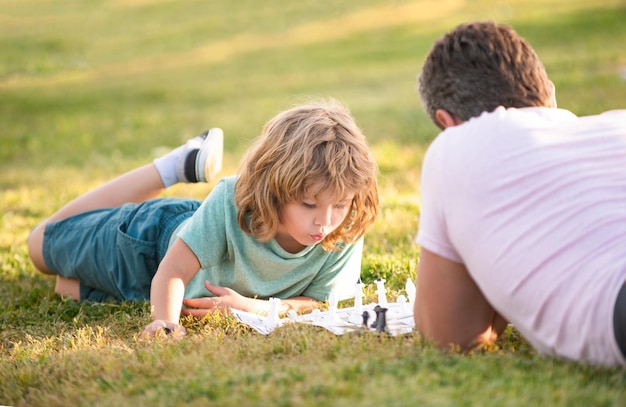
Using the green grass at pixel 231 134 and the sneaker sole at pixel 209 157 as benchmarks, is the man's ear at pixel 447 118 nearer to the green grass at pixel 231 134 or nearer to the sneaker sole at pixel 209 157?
the green grass at pixel 231 134

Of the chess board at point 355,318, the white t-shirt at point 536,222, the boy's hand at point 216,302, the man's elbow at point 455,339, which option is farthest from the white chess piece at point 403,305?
the white t-shirt at point 536,222

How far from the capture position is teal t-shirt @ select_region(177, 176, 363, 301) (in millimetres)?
4797

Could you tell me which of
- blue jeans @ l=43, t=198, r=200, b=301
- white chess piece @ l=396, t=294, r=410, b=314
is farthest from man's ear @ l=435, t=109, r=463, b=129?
blue jeans @ l=43, t=198, r=200, b=301

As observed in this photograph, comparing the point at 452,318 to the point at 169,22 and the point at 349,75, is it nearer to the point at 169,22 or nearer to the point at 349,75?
the point at 349,75

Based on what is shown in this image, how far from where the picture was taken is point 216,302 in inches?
190

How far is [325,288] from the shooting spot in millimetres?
5188

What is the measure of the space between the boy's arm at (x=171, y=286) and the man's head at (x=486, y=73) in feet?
5.81

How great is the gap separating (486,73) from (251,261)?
1.97 meters

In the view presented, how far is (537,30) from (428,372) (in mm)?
19038

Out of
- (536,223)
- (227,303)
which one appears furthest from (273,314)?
(536,223)

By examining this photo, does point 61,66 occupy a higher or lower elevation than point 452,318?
higher

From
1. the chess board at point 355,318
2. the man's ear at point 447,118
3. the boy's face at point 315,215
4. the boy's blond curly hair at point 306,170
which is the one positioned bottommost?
the chess board at point 355,318

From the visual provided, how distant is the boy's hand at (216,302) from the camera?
4.81m

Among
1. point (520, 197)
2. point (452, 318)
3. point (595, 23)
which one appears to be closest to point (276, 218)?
point (452, 318)
